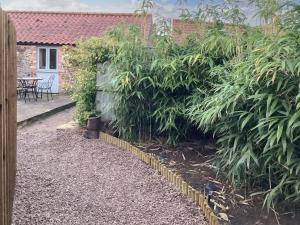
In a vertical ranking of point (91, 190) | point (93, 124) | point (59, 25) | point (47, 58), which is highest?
point (59, 25)

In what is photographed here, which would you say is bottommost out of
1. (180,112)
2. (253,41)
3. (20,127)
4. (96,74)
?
(20,127)

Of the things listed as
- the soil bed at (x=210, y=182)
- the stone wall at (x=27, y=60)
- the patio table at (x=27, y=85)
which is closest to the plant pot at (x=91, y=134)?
the soil bed at (x=210, y=182)

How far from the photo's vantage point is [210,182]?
12.6 feet

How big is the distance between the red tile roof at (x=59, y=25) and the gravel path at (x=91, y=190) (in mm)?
9179

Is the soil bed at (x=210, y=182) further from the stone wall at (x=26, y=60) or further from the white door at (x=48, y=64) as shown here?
the stone wall at (x=26, y=60)

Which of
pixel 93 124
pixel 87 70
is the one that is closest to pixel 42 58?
pixel 87 70

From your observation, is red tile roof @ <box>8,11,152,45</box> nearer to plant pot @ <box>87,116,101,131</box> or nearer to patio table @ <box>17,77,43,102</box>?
patio table @ <box>17,77,43,102</box>

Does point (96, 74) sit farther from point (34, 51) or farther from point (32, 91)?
point (34, 51)

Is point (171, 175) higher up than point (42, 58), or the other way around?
point (42, 58)

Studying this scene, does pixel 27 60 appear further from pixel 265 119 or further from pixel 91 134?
pixel 265 119

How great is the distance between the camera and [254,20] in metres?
4.29

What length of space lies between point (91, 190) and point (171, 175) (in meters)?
0.85

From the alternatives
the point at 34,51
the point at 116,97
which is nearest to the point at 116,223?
the point at 116,97

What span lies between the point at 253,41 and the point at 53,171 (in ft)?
8.32
